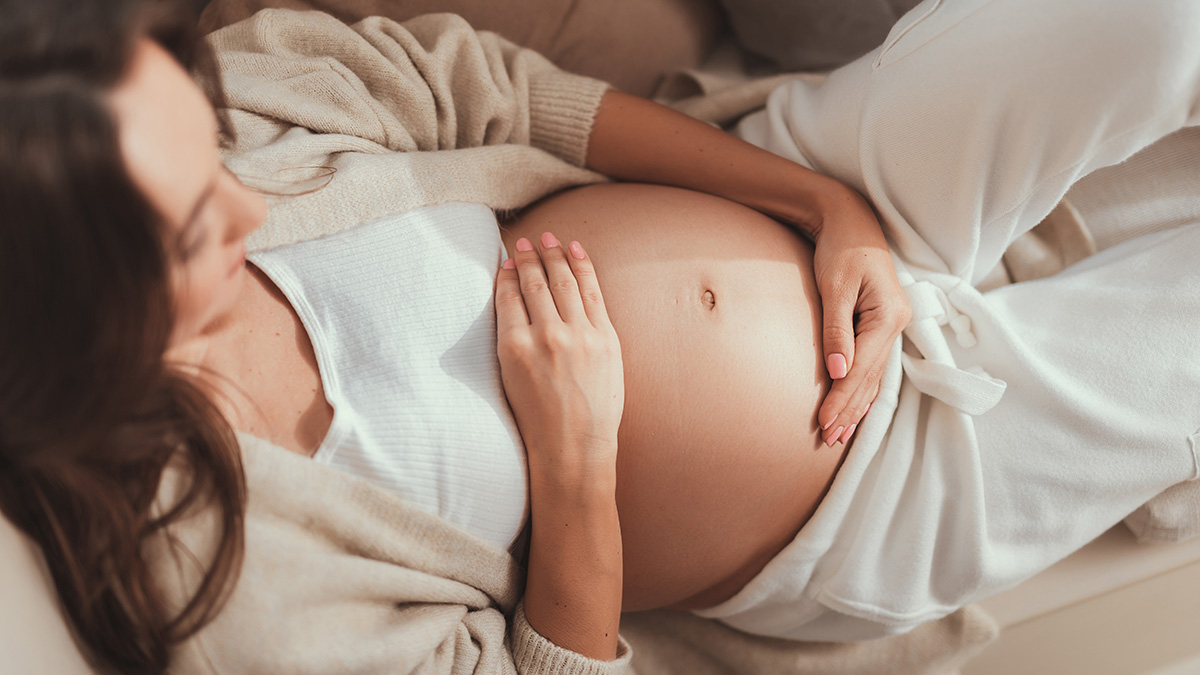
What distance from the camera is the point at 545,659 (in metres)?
0.76

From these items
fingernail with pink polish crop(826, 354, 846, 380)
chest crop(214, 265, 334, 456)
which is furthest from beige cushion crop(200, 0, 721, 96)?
fingernail with pink polish crop(826, 354, 846, 380)

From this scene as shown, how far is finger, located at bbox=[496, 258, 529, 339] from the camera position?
779 mm

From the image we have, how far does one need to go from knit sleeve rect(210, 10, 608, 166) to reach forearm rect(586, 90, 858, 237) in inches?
1.3

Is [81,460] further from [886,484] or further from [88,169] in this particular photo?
[886,484]

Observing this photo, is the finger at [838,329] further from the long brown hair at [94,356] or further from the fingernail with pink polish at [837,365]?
the long brown hair at [94,356]

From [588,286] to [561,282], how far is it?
3cm

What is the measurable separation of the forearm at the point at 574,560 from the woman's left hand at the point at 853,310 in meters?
0.28

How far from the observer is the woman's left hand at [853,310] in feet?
2.71

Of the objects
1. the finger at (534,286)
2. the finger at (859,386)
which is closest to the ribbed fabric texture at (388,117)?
the finger at (534,286)

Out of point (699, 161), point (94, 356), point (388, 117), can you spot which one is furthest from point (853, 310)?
point (94, 356)

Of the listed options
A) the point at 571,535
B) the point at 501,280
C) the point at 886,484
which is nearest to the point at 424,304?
the point at 501,280

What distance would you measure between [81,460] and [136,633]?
0.16m

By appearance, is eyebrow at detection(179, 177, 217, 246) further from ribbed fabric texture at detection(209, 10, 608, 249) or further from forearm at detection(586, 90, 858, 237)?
forearm at detection(586, 90, 858, 237)

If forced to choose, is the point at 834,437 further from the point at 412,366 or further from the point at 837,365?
the point at 412,366
